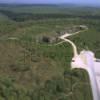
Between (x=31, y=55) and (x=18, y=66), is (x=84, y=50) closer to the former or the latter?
(x=31, y=55)

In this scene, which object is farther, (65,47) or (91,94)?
(65,47)

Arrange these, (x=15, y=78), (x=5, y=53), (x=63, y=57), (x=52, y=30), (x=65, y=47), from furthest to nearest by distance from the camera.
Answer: (x=52, y=30)
(x=65, y=47)
(x=63, y=57)
(x=5, y=53)
(x=15, y=78)

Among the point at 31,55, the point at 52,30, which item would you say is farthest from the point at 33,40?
the point at 31,55

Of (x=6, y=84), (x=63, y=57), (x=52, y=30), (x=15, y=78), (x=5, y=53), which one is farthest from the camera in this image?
(x=52, y=30)

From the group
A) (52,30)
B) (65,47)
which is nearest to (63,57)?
(65,47)

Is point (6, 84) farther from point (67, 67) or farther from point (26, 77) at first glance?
point (67, 67)

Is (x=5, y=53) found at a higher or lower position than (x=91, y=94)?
higher
